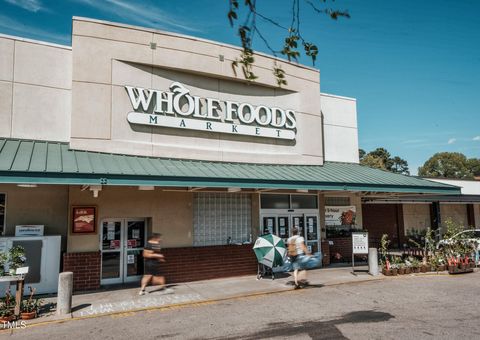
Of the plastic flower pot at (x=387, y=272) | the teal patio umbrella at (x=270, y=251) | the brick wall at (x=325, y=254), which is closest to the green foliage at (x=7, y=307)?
the teal patio umbrella at (x=270, y=251)

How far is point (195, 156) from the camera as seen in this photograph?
14.4m

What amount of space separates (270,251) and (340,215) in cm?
664

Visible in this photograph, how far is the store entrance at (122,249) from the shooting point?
13023 mm

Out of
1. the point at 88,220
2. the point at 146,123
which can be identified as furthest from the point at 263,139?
the point at 88,220

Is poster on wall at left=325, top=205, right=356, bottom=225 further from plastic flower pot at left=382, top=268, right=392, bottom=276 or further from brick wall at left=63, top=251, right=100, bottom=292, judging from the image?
brick wall at left=63, top=251, right=100, bottom=292

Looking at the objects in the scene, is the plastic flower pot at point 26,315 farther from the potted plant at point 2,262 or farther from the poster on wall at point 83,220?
the poster on wall at point 83,220

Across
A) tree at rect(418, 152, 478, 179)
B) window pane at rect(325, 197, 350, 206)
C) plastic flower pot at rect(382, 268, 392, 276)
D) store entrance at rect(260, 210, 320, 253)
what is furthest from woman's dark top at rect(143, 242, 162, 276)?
tree at rect(418, 152, 478, 179)

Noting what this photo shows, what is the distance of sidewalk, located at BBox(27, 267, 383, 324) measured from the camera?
10016mm

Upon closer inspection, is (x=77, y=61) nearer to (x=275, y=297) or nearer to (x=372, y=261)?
(x=275, y=297)

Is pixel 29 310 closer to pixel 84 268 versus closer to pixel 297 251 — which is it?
pixel 84 268

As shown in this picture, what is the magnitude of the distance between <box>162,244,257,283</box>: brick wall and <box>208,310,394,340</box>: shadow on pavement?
5.78m

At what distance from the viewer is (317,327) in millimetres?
8117

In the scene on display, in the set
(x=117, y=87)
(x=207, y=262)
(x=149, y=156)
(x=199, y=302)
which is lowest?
(x=199, y=302)

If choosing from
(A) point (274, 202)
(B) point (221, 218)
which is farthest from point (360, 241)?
(B) point (221, 218)
